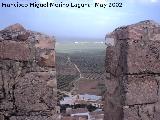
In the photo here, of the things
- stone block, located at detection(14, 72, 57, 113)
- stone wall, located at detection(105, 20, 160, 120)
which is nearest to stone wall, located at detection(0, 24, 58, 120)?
stone block, located at detection(14, 72, 57, 113)

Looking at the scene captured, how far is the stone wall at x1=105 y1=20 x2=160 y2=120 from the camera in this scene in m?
4.08

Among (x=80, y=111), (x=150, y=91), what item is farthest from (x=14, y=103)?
(x=80, y=111)

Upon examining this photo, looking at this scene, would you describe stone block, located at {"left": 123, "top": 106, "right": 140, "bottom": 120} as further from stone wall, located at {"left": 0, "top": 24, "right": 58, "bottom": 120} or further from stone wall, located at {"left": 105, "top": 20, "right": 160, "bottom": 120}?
stone wall, located at {"left": 0, "top": 24, "right": 58, "bottom": 120}

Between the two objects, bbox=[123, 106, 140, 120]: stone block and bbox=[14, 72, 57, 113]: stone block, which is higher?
bbox=[14, 72, 57, 113]: stone block

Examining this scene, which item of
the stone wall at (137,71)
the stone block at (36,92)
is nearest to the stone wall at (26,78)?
the stone block at (36,92)

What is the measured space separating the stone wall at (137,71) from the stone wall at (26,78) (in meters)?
0.87

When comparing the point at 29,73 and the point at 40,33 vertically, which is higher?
the point at 40,33

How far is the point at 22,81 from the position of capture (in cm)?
387

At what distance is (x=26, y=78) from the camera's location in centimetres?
388

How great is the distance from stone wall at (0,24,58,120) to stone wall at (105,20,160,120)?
87 centimetres

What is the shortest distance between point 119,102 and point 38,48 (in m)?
1.24

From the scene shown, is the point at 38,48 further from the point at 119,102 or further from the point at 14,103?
the point at 119,102

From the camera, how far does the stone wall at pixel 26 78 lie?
3.85 m

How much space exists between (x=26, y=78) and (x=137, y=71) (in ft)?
4.47
